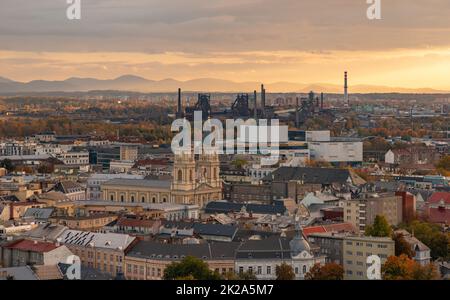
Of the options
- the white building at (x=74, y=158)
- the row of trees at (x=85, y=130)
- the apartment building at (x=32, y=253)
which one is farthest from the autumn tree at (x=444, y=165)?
the apartment building at (x=32, y=253)

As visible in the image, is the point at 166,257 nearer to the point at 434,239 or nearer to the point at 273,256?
the point at 273,256

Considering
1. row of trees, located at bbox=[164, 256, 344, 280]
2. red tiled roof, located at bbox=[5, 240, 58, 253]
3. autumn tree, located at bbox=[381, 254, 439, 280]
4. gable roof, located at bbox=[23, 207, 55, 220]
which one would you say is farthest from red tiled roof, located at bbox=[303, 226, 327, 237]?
gable roof, located at bbox=[23, 207, 55, 220]

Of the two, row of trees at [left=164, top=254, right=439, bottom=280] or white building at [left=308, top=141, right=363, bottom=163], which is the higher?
white building at [left=308, top=141, right=363, bottom=163]

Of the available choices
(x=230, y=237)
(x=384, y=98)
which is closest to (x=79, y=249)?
(x=230, y=237)

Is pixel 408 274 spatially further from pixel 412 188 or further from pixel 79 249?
pixel 412 188

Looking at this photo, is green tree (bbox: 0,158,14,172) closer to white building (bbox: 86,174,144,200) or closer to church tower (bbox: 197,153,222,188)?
white building (bbox: 86,174,144,200)
